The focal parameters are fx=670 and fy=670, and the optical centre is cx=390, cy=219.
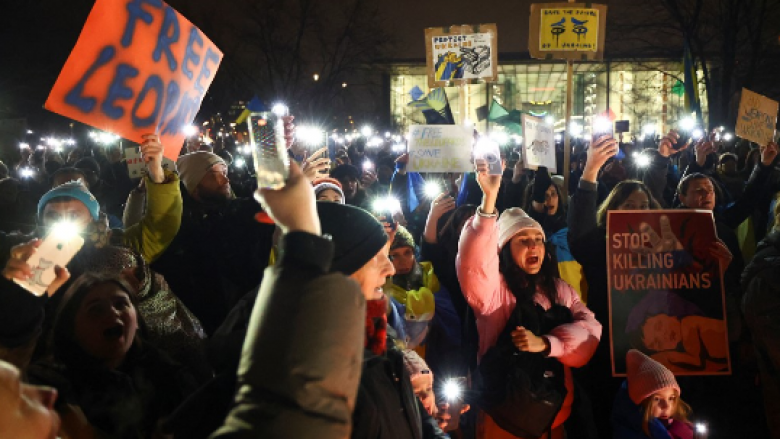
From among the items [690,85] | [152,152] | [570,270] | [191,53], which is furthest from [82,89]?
[690,85]

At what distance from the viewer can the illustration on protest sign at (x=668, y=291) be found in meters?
4.06

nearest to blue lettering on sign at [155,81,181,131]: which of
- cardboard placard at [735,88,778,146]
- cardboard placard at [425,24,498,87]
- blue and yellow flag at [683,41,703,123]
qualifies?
cardboard placard at [425,24,498,87]

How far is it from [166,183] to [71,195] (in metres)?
0.54

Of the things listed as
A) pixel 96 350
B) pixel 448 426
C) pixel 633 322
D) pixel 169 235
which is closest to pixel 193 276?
pixel 169 235

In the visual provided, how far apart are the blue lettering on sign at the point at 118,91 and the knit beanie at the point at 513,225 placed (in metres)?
2.10

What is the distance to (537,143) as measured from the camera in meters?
6.87

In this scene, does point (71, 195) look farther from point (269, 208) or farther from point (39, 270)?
point (269, 208)

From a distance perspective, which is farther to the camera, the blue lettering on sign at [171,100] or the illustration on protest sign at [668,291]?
the illustration on protest sign at [668,291]

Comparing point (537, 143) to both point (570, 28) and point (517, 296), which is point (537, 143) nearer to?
point (570, 28)

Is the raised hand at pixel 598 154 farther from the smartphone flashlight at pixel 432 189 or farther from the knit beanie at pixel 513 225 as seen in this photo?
the smartphone flashlight at pixel 432 189

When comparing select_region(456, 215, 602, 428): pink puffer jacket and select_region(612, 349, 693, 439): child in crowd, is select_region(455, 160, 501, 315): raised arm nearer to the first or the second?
Result: select_region(456, 215, 602, 428): pink puffer jacket

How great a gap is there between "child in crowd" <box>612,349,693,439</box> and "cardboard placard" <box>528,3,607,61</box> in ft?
13.8

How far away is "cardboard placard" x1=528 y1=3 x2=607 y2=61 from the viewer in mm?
6973

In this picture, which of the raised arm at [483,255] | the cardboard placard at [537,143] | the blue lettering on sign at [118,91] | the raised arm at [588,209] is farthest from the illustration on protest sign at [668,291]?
the blue lettering on sign at [118,91]
